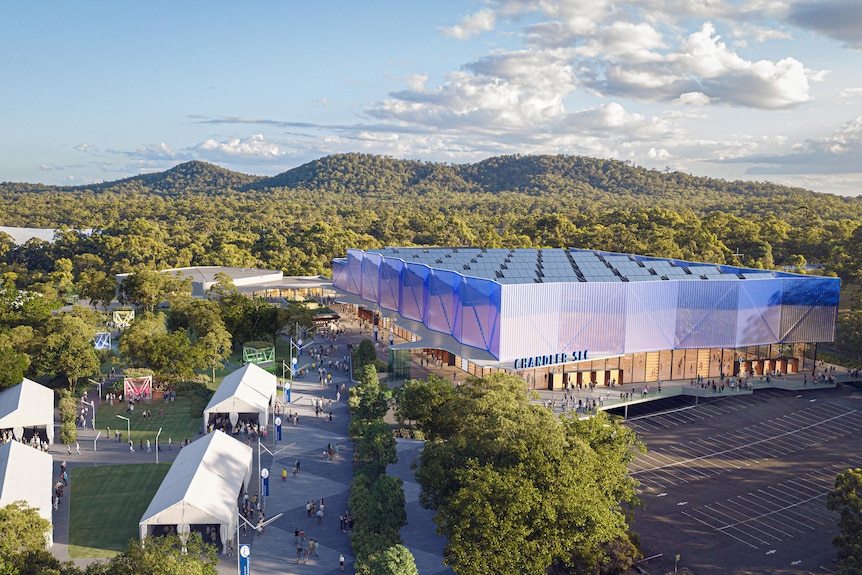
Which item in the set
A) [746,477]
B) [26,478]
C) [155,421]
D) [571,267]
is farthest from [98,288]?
[746,477]

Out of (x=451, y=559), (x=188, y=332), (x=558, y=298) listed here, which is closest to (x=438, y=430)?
(x=451, y=559)

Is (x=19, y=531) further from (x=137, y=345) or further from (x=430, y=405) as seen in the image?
(x=137, y=345)

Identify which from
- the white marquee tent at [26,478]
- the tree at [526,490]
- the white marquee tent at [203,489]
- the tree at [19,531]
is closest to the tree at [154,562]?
the tree at [19,531]

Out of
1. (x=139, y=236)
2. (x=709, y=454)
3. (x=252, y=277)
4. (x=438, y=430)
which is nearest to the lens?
(x=438, y=430)

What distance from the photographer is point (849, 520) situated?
25.2 meters

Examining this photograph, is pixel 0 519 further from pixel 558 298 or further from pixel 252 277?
pixel 252 277

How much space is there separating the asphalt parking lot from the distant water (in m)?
120

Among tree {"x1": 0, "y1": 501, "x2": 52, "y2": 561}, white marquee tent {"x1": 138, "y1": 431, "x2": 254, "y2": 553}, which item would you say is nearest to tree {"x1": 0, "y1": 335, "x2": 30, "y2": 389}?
white marquee tent {"x1": 138, "y1": 431, "x2": 254, "y2": 553}

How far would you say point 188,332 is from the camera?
5981 cm

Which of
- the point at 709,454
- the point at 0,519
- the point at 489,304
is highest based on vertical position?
the point at 489,304

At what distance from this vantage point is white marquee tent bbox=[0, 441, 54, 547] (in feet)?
89.4

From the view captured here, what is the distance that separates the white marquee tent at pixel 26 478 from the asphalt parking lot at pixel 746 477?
25561mm

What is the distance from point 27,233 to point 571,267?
12062 centimetres

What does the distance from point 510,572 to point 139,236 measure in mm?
104808
